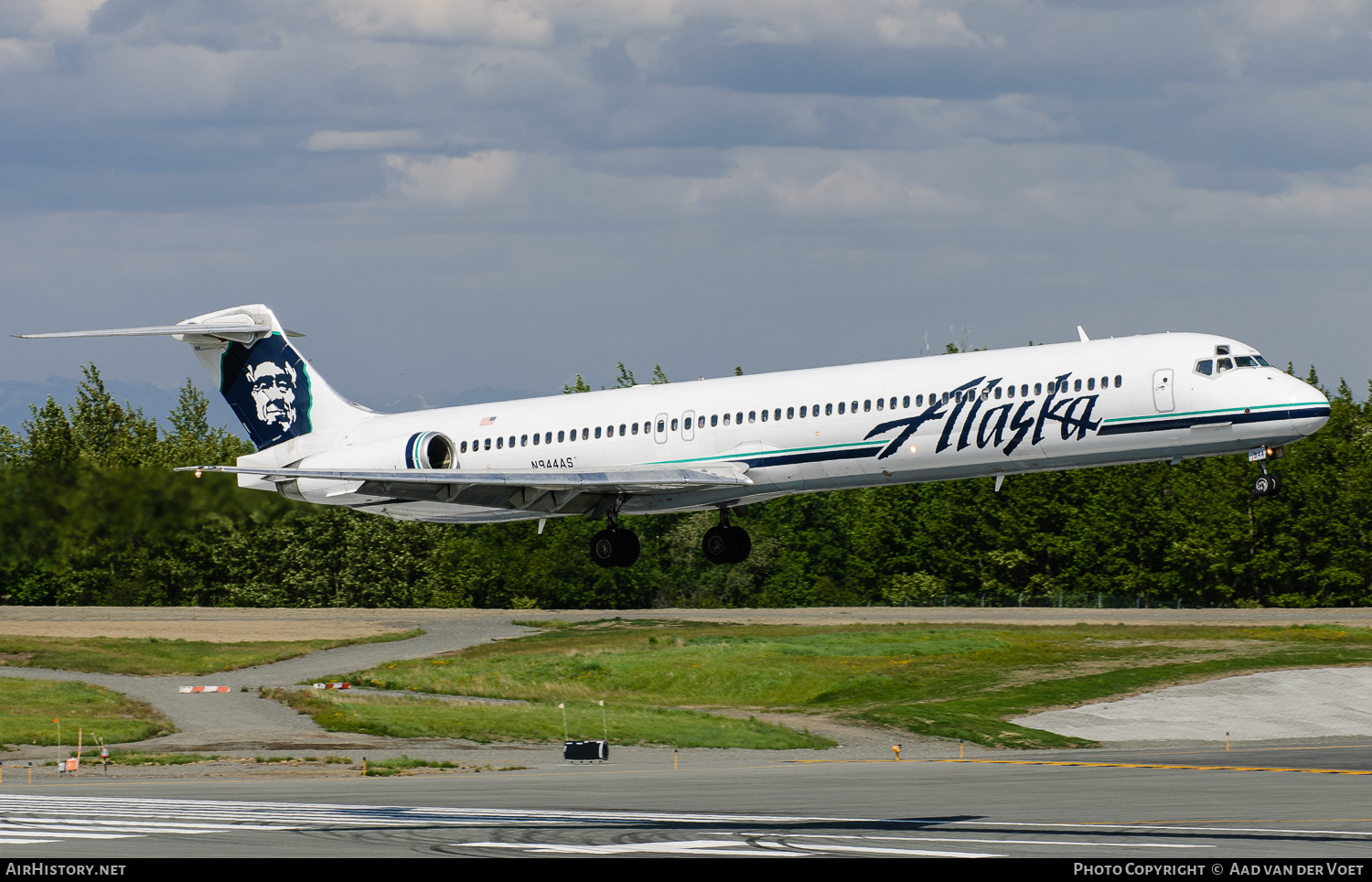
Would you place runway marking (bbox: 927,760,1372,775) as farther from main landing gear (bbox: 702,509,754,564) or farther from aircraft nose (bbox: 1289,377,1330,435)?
main landing gear (bbox: 702,509,754,564)

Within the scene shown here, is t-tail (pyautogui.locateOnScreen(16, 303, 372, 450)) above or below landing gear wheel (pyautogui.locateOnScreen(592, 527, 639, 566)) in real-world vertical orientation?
above

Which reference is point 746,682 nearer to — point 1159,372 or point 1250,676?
point 1250,676

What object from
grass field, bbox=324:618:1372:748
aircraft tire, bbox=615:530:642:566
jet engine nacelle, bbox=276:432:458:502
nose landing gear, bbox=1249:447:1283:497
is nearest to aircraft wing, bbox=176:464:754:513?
aircraft tire, bbox=615:530:642:566

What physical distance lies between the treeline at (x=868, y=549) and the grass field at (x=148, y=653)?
7611mm

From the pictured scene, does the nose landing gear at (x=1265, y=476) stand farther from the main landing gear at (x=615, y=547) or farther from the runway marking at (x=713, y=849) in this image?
the runway marking at (x=713, y=849)

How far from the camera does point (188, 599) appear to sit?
84500mm

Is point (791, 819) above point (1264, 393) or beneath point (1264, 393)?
beneath

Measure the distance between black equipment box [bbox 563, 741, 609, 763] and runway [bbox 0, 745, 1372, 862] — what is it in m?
3.78

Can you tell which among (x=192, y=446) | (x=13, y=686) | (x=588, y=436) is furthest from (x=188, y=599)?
(x=588, y=436)

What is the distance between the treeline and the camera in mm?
87938

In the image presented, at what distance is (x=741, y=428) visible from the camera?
37.5 m

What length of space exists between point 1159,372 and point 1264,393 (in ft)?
6.71

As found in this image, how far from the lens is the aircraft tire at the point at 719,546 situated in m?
40.8

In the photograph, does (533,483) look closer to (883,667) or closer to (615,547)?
(615,547)
